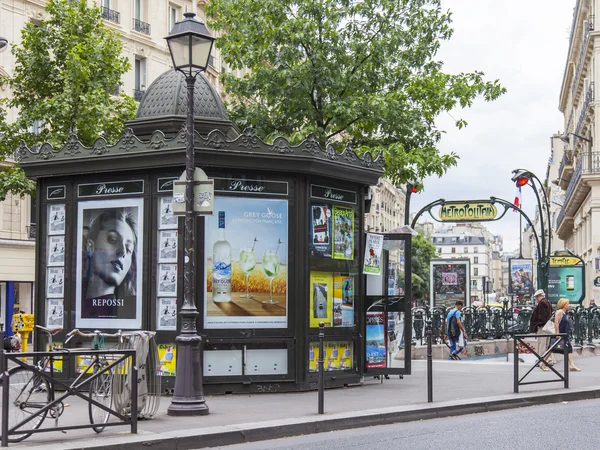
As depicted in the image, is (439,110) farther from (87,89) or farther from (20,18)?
(20,18)

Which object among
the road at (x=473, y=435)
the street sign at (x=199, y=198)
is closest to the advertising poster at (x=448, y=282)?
the road at (x=473, y=435)

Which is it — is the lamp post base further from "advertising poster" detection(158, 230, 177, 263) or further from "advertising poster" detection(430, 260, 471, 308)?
"advertising poster" detection(430, 260, 471, 308)

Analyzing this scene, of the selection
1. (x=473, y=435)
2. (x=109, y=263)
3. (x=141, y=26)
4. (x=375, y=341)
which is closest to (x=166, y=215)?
(x=109, y=263)

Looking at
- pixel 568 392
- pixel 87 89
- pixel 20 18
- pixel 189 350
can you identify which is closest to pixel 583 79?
pixel 20 18

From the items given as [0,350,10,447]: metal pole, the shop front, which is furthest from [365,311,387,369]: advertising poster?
[0,350,10,447]: metal pole

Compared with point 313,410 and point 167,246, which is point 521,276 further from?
point 313,410

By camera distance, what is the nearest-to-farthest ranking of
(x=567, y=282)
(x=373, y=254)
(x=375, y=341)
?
(x=373, y=254) < (x=375, y=341) < (x=567, y=282)

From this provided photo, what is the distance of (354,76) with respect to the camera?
22.1 meters

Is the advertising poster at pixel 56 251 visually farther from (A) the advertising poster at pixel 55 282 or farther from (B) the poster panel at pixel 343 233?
(B) the poster panel at pixel 343 233

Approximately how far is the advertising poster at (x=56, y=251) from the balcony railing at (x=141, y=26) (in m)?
28.8

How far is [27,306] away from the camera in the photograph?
119ft

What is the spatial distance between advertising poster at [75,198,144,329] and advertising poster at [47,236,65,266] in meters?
0.36

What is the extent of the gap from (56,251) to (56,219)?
502 mm

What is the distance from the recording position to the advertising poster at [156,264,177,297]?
1362cm
